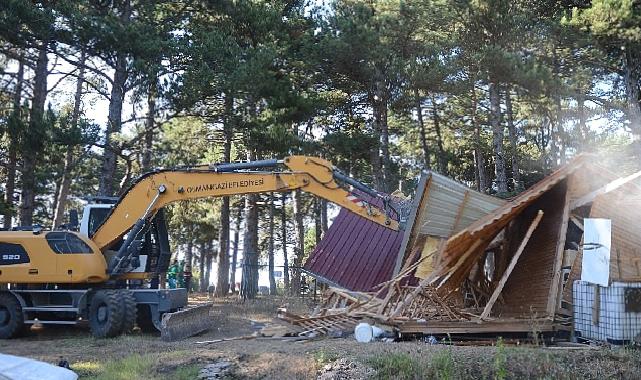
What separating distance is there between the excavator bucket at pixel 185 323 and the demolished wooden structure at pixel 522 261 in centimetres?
332

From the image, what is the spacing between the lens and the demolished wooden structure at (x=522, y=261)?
1037 cm

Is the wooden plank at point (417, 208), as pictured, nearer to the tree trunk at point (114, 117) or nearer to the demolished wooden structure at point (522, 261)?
the demolished wooden structure at point (522, 261)

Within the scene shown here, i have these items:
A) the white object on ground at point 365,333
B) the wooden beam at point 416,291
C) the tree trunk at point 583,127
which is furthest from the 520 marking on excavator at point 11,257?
the tree trunk at point 583,127

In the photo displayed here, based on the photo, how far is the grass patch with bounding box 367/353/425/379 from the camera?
807 centimetres

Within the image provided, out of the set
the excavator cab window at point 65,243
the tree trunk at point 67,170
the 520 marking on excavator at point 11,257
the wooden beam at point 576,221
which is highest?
the tree trunk at point 67,170

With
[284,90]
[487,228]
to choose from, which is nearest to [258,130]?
[284,90]

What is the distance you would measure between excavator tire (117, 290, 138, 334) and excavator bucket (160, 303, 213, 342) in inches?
25.0

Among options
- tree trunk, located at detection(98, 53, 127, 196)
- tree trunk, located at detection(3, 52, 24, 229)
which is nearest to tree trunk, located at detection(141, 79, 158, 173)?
tree trunk, located at detection(98, 53, 127, 196)

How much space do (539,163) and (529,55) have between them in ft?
28.3

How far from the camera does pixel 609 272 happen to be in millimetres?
9680

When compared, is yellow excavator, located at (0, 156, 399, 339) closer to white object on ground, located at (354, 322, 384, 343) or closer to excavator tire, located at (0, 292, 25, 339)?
excavator tire, located at (0, 292, 25, 339)

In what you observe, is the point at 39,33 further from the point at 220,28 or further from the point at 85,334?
the point at 85,334

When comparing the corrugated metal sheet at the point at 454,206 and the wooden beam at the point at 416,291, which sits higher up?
the corrugated metal sheet at the point at 454,206

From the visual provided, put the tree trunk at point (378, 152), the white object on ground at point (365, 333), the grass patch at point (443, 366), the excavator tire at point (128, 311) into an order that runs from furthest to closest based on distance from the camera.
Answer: the tree trunk at point (378, 152) < the excavator tire at point (128, 311) < the white object on ground at point (365, 333) < the grass patch at point (443, 366)
